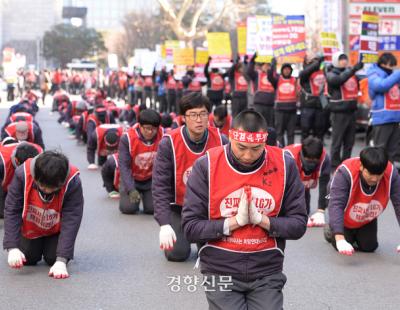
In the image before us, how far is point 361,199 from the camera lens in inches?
293

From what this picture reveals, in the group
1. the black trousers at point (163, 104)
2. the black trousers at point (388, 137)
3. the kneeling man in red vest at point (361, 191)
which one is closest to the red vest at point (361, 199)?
the kneeling man in red vest at point (361, 191)

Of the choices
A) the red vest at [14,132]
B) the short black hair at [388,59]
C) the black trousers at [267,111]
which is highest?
the short black hair at [388,59]

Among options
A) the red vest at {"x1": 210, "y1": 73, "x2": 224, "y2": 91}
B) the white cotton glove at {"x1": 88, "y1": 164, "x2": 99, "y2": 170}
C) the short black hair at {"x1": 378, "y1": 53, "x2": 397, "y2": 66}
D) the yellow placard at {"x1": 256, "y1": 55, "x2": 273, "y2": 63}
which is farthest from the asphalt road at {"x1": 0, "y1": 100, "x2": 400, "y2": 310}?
the red vest at {"x1": 210, "y1": 73, "x2": 224, "y2": 91}

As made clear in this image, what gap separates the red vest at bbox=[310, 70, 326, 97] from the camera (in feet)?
52.7

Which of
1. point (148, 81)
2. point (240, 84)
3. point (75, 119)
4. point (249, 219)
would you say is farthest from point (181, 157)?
point (148, 81)

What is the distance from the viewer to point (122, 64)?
9025 centimetres

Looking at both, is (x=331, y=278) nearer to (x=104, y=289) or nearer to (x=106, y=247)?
(x=104, y=289)

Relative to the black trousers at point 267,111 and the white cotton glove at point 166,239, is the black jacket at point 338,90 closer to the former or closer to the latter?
the black trousers at point 267,111

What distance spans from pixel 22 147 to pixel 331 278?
3.03m

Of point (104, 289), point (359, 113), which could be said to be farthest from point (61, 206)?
point (359, 113)

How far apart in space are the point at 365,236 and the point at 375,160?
4.12ft

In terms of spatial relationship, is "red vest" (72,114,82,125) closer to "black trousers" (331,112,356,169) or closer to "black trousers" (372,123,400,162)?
"black trousers" (331,112,356,169)

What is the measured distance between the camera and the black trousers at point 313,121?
16.5 metres

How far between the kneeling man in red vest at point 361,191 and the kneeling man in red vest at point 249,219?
2.34 m
